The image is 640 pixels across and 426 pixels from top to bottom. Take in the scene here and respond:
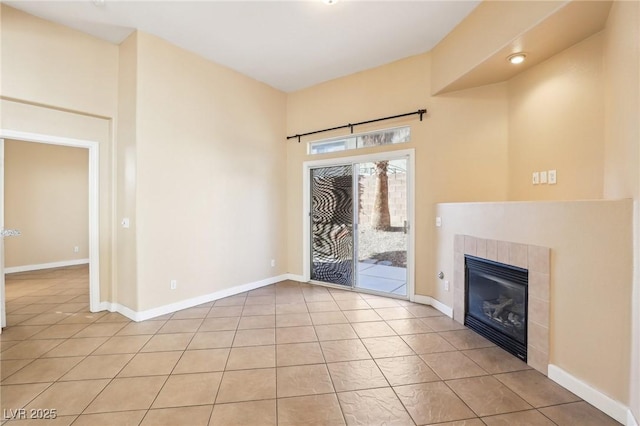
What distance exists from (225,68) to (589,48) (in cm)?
419

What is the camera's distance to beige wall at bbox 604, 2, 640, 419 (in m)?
1.69

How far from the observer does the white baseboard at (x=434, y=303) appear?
3466 mm

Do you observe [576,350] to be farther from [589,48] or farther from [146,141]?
[146,141]

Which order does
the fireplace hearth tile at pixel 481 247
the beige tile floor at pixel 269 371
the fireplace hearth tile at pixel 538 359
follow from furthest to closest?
1. the fireplace hearth tile at pixel 481 247
2. the fireplace hearth tile at pixel 538 359
3. the beige tile floor at pixel 269 371

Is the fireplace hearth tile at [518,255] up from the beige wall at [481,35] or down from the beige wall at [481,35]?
down

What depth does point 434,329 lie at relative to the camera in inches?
122

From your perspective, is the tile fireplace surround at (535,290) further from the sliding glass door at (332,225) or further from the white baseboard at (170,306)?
the white baseboard at (170,306)

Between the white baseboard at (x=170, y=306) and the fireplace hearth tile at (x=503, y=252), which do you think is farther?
the white baseboard at (x=170, y=306)

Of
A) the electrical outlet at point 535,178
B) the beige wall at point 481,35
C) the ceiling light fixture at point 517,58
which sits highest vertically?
the beige wall at point 481,35

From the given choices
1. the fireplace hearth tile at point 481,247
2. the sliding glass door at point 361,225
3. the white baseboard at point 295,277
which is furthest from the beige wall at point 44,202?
the fireplace hearth tile at point 481,247

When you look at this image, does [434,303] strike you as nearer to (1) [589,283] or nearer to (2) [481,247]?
(2) [481,247]

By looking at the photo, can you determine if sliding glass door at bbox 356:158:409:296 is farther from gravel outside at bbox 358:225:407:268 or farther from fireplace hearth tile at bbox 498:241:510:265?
fireplace hearth tile at bbox 498:241:510:265

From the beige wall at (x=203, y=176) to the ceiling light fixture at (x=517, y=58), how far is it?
11.3 feet

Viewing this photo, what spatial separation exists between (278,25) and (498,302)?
376cm
